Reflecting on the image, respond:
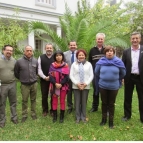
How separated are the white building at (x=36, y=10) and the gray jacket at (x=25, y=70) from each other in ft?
30.2

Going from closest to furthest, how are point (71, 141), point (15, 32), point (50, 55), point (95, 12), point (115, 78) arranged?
point (71, 141)
point (115, 78)
point (50, 55)
point (15, 32)
point (95, 12)

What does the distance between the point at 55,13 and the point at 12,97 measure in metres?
13.3

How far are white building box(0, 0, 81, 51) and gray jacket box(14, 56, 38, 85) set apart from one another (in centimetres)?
921

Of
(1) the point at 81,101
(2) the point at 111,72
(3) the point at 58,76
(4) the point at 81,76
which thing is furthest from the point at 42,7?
(2) the point at 111,72

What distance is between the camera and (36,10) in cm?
1528

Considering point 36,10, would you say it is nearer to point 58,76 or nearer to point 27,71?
point 27,71

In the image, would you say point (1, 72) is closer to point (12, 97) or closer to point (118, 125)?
point (12, 97)

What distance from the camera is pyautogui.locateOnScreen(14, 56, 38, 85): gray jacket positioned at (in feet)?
15.2

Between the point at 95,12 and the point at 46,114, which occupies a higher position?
the point at 95,12

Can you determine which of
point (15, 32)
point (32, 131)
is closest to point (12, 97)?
point (32, 131)

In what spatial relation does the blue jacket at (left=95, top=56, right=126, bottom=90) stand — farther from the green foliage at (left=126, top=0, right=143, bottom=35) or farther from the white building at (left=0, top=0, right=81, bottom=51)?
the green foliage at (left=126, top=0, right=143, bottom=35)

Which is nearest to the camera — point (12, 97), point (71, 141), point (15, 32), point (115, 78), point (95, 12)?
point (71, 141)

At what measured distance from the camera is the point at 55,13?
16734 mm

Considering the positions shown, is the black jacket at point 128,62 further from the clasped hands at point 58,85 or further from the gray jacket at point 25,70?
the gray jacket at point 25,70
